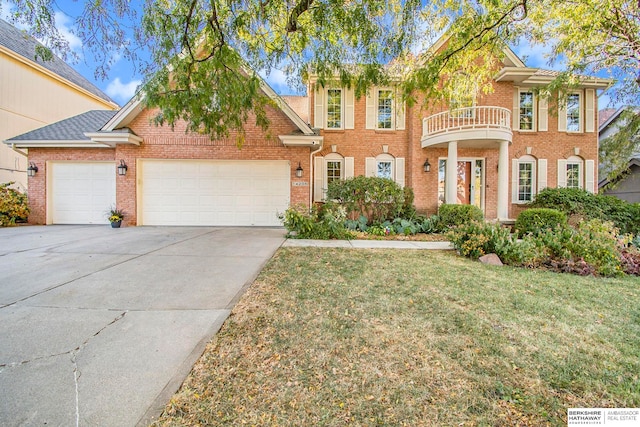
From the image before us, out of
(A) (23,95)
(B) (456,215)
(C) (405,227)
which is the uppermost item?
(A) (23,95)

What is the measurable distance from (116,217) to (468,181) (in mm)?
13550

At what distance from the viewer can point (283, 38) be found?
529cm

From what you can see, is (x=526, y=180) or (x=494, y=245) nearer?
(x=494, y=245)

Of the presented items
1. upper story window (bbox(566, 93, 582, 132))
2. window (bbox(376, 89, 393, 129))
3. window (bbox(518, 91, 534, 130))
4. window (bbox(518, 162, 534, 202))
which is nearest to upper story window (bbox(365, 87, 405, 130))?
window (bbox(376, 89, 393, 129))

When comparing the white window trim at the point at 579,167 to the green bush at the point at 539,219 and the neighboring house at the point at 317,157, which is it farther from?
the green bush at the point at 539,219

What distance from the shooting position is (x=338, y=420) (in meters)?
1.58

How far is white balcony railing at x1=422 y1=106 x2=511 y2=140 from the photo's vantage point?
9844mm

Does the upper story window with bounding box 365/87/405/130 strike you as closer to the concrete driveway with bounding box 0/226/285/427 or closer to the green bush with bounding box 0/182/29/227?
the concrete driveway with bounding box 0/226/285/427

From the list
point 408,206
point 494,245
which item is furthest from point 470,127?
point 494,245

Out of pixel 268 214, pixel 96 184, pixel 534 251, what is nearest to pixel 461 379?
pixel 534 251

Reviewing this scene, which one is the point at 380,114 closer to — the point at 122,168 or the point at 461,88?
the point at 461,88

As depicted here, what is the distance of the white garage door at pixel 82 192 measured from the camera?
32.2 ft

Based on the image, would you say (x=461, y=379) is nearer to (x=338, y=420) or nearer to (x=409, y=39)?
(x=338, y=420)

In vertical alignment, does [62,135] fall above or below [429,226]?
above
